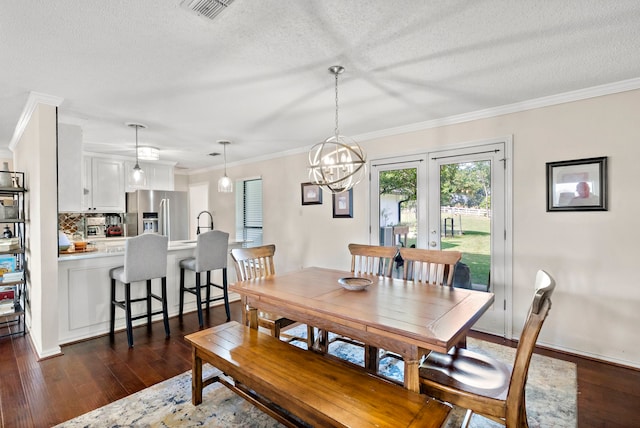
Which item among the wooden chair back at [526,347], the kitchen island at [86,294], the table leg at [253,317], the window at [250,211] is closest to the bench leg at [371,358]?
the table leg at [253,317]

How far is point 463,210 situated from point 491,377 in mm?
2188

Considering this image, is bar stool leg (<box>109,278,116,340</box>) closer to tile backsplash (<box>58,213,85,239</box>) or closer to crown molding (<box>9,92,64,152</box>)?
crown molding (<box>9,92,64,152</box>)

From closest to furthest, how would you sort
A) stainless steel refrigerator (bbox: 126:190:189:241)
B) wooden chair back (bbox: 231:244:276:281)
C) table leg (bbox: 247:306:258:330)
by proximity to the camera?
table leg (bbox: 247:306:258:330) < wooden chair back (bbox: 231:244:276:281) < stainless steel refrigerator (bbox: 126:190:189:241)

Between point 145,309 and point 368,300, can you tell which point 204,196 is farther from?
point 368,300

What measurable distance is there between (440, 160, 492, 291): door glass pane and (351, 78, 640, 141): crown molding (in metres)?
0.50

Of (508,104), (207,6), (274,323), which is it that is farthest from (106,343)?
(508,104)

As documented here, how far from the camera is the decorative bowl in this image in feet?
7.39

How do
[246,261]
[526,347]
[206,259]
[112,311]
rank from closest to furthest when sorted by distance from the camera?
[526,347]
[246,261]
[112,311]
[206,259]

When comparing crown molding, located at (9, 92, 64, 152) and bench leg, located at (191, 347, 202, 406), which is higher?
crown molding, located at (9, 92, 64, 152)

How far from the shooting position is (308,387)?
5.17 feet

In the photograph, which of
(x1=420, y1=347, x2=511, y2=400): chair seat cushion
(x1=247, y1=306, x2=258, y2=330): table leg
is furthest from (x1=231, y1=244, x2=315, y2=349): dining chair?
(x1=420, y1=347, x2=511, y2=400): chair seat cushion

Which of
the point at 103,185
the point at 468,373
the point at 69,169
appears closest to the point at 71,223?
the point at 103,185

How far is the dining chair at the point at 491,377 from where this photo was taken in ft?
4.36

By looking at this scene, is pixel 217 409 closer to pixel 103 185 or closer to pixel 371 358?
pixel 371 358
